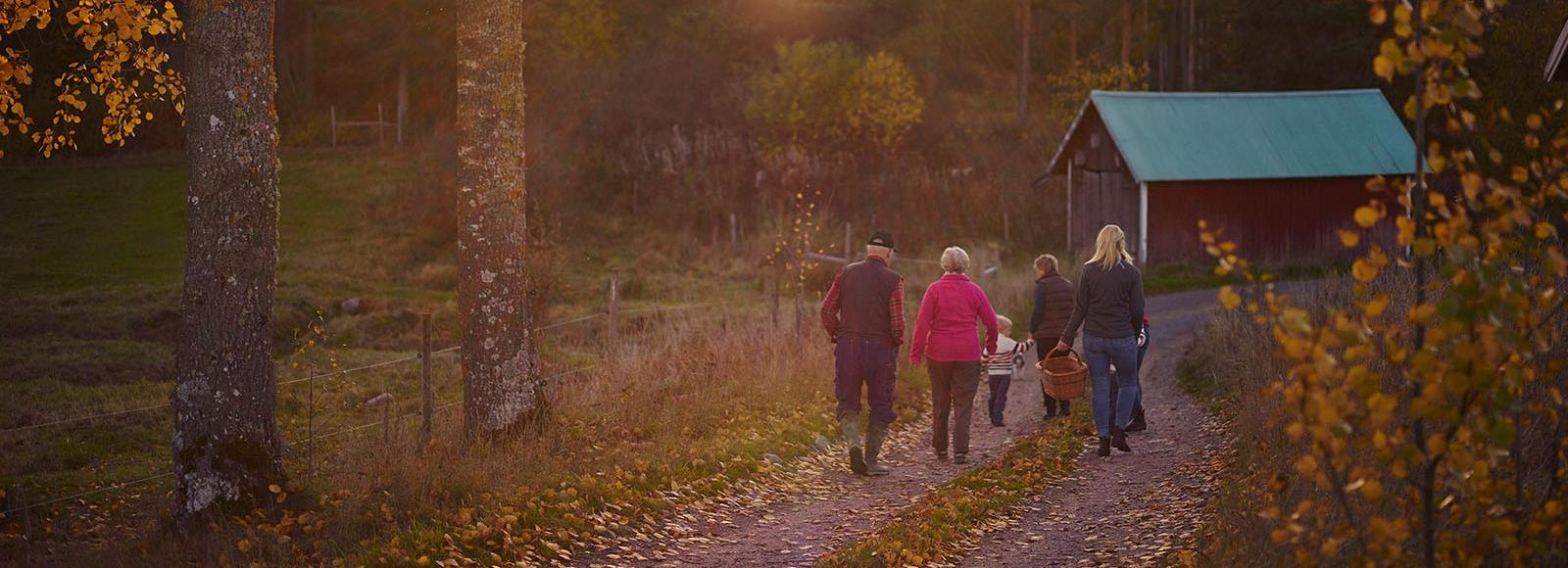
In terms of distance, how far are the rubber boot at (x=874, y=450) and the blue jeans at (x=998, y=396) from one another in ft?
8.28

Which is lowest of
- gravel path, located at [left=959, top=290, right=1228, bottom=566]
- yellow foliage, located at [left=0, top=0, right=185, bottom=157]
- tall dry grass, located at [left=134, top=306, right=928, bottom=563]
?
gravel path, located at [left=959, top=290, right=1228, bottom=566]

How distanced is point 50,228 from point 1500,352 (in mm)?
31066

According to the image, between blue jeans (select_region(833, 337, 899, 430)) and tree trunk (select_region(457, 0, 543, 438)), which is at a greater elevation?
tree trunk (select_region(457, 0, 543, 438))

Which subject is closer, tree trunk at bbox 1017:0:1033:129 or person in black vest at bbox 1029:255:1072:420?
person in black vest at bbox 1029:255:1072:420

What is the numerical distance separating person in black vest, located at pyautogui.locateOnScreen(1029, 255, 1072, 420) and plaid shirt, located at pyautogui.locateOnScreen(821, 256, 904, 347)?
2090 millimetres

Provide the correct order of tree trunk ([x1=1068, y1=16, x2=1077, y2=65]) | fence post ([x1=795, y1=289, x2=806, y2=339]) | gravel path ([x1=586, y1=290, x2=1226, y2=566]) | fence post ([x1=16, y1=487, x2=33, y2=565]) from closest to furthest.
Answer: fence post ([x1=16, y1=487, x2=33, y2=565])
gravel path ([x1=586, y1=290, x2=1226, y2=566])
fence post ([x1=795, y1=289, x2=806, y2=339])
tree trunk ([x1=1068, y1=16, x2=1077, y2=65])

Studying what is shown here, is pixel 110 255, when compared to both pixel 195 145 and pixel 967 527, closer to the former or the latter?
pixel 195 145

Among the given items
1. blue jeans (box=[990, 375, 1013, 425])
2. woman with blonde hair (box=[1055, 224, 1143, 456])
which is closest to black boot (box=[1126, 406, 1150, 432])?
blue jeans (box=[990, 375, 1013, 425])

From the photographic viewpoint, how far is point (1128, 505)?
889 cm

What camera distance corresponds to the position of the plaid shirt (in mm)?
9930

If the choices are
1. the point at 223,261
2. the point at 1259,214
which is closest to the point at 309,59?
the point at 1259,214

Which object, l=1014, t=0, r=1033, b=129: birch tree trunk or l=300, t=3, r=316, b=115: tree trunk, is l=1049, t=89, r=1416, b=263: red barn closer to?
l=1014, t=0, r=1033, b=129: birch tree trunk

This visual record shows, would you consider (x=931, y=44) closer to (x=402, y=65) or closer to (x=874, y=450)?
(x=402, y=65)

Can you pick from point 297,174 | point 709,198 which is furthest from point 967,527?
point 297,174
